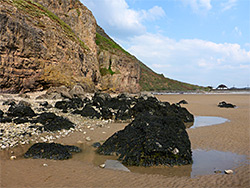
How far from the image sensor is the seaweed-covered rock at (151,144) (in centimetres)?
592

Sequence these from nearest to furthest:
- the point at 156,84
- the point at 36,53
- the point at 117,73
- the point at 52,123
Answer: the point at 52,123, the point at 36,53, the point at 117,73, the point at 156,84

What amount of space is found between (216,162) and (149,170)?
8.08 feet

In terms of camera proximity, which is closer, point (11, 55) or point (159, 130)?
point (159, 130)

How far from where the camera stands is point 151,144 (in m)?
6.02

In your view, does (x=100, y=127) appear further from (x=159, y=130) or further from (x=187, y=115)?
(x=187, y=115)

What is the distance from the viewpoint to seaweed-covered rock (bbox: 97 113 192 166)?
5918 mm

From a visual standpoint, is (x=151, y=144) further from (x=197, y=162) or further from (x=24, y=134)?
(x=24, y=134)

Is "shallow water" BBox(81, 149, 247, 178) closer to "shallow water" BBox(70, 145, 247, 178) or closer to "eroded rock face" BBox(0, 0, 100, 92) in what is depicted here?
"shallow water" BBox(70, 145, 247, 178)

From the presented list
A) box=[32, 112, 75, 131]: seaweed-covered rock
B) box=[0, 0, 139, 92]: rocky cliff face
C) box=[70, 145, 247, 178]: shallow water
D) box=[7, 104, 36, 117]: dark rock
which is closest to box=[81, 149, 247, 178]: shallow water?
box=[70, 145, 247, 178]: shallow water

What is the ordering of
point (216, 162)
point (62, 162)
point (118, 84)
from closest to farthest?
point (62, 162)
point (216, 162)
point (118, 84)

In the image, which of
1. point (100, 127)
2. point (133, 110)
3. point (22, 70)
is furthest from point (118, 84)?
point (100, 127)

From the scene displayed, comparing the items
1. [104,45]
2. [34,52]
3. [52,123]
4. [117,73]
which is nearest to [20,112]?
[52,123]

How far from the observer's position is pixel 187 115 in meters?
14.8

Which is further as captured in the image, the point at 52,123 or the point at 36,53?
the point at 36,53
